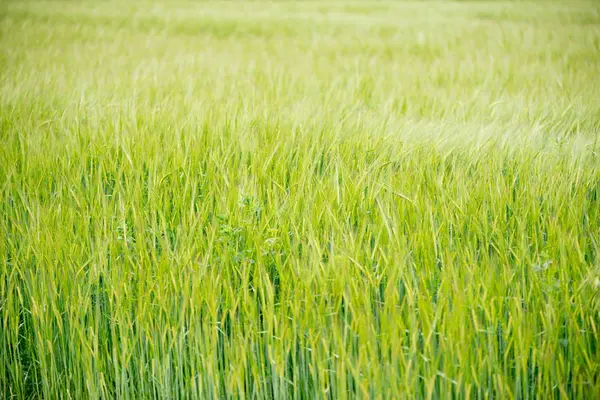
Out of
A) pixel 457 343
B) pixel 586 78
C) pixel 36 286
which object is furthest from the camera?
pixel 586 78

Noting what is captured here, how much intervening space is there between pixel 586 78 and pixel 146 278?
7.60 ft

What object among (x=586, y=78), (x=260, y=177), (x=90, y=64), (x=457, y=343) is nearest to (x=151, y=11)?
(x=90, y=64)

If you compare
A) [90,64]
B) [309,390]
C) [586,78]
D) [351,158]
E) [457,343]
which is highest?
[90,64]

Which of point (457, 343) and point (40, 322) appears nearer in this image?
point (457, 343)

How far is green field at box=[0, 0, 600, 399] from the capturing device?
964 millimetres

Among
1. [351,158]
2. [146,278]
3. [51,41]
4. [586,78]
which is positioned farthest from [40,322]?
[51,41]

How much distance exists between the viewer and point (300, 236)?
1.23 meters

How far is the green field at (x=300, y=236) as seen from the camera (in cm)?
96

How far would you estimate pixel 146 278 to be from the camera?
3.79 ft

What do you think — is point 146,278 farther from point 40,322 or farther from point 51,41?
point 51,41

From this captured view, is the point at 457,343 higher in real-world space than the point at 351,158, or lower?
lower

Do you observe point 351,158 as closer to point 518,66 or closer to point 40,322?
point 40,322

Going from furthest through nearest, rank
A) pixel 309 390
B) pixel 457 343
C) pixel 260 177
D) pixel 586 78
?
1. pixel 586 78
2. pixel 260 177
3. pixel 309 390
4. pixel 457 343

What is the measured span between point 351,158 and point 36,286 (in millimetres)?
914
